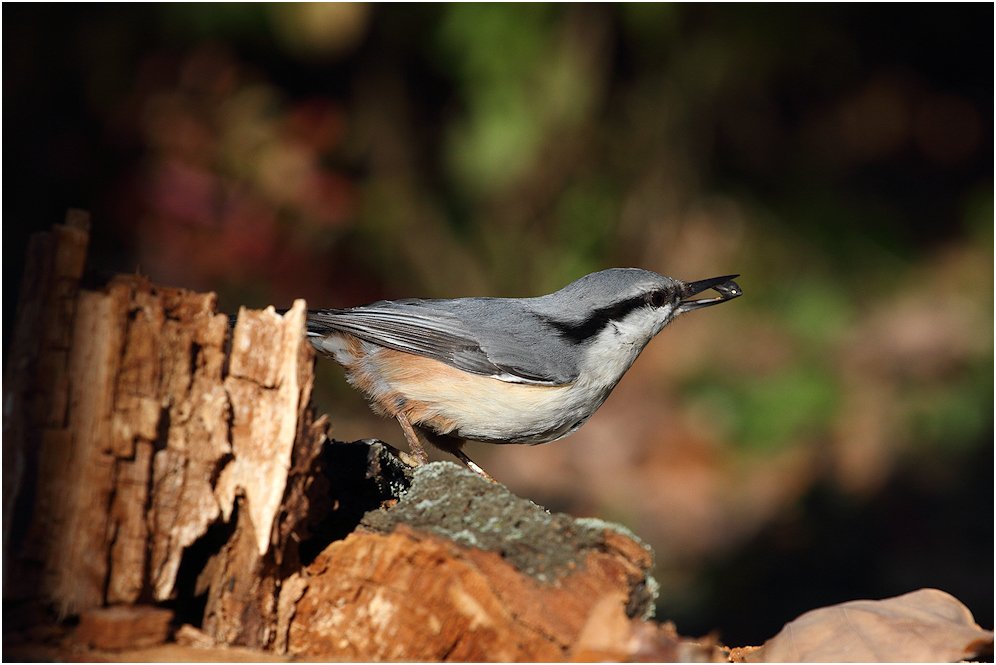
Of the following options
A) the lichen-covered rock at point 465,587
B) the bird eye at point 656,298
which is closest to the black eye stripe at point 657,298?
the bird eye at point 656,298

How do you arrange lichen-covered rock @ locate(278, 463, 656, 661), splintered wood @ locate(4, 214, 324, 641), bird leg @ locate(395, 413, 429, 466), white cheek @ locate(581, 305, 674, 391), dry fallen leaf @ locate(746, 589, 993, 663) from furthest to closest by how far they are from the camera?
1. white cheek @ locate(581, 305, 674, 391)
2. bird leg @ locate(395, 413, 429, 466)
3. dry fallen leaf @ locate(746, 589, 993, 663)
4. lichen-covered rock @ locate(278, 463, 656, 661)
5. splintered wood @ locate(4, 214, 324, 641)

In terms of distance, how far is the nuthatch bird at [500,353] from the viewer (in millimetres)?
3387

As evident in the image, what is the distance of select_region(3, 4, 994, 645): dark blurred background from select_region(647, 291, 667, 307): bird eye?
2.10 meters

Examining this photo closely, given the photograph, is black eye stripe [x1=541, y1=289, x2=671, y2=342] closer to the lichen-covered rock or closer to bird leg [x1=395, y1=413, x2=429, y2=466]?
bird leg [x1=395, y1=413, x2=429, y2=466]

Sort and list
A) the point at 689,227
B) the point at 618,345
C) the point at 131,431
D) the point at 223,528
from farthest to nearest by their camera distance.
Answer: the point at 689,227 → the point at 618,345 → the point at 223,528 → the point at 131,431

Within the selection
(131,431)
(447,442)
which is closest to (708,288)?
(447,442)

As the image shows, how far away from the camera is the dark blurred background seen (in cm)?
595

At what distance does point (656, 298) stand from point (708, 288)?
0.62 feet

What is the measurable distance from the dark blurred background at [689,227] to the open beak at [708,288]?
204 centimetres

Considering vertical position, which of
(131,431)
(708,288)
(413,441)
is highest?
(708,288)

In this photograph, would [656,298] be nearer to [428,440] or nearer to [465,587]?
[428,440]

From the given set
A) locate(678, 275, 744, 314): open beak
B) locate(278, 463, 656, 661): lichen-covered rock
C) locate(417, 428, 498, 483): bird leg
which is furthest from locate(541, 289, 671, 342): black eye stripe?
locate(278, 463, 656, 661): lichen-covered rock

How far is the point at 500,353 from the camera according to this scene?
3.44 meters

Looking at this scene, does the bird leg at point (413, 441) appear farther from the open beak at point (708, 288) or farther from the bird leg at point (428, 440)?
the open beak at point (708, 288)
